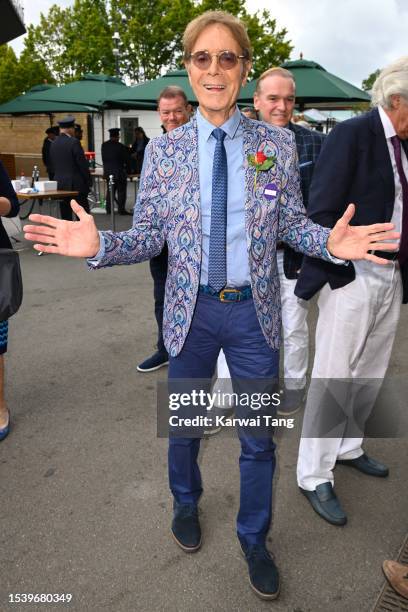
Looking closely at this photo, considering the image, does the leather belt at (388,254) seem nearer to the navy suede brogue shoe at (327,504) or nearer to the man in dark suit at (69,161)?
the navy suede brogue shoe at (327,504)

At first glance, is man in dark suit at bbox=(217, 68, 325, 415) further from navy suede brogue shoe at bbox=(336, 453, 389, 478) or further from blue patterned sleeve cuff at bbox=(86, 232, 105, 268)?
blue patterned sleeve cuff at bbox=(86, 232, 105, 268)

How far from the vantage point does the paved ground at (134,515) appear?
7.68ft

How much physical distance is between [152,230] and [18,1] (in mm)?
23526

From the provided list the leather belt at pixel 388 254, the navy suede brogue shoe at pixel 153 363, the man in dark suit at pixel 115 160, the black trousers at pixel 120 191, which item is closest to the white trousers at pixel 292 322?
the leather belt at pixel 388 254

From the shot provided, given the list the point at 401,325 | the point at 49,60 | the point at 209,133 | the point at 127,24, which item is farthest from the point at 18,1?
the point at 209,133

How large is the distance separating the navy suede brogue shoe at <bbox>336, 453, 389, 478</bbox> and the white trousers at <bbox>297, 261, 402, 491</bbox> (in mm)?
363

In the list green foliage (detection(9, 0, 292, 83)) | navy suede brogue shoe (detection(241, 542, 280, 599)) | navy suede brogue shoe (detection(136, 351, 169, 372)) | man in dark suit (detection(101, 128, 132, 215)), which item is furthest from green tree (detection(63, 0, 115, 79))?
navy suede brogue shoe (detection(241, 542, 280, 599))

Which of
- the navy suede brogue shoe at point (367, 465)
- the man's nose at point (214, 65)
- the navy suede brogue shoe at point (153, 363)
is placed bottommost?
the navy suede brogue shoe at point (367, 465)

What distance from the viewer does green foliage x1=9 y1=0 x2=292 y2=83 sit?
1211 inches

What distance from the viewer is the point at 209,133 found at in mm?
2223

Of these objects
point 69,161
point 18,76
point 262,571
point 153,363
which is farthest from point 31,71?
point 262,571

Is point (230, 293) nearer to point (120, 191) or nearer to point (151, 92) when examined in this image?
point (151, 92)

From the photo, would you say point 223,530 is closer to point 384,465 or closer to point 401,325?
point 384,465

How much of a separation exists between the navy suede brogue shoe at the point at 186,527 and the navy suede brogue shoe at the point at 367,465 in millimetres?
1133
